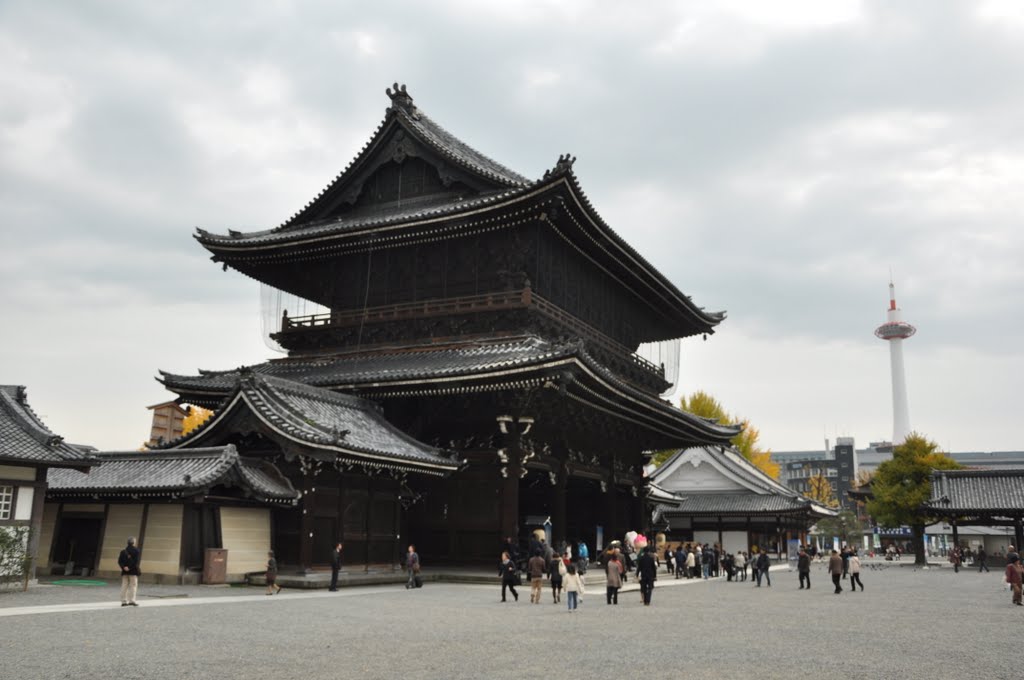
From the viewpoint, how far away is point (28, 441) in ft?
78.0

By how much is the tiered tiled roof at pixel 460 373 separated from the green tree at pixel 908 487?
116 feet

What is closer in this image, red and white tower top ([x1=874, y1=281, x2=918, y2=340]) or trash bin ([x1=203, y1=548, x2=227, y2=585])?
Result: trash bin ([x1=203, y1=548, x2=227, y2=585])

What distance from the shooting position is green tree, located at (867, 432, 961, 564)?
63.0 metres

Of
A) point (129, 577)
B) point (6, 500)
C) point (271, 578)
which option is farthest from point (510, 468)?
point (6, 500)

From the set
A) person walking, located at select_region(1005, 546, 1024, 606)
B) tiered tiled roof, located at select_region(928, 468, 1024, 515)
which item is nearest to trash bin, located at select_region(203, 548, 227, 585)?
person walking, located at select_region(1005, 546, 1024, 606)

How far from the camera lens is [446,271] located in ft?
111

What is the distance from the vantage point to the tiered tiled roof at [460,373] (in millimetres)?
27203

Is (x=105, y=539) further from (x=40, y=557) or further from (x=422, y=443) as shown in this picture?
(x=422, y=443)

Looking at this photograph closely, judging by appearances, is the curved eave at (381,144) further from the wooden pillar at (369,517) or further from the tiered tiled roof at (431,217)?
the wooden pillar at (369,517)

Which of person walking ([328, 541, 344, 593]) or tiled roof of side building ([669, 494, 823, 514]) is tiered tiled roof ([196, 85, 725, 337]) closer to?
person walking ([328, 541, 344, 593])

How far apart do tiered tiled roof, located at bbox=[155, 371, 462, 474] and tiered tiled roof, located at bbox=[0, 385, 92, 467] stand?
4.11 meters

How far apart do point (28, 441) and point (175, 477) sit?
13.9ft

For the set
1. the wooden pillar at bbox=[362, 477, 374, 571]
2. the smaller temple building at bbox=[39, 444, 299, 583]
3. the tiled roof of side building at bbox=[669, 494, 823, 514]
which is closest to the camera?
the smaller temple building at bbox=[39, 444, 299, 583]

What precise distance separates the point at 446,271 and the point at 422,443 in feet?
25.2
